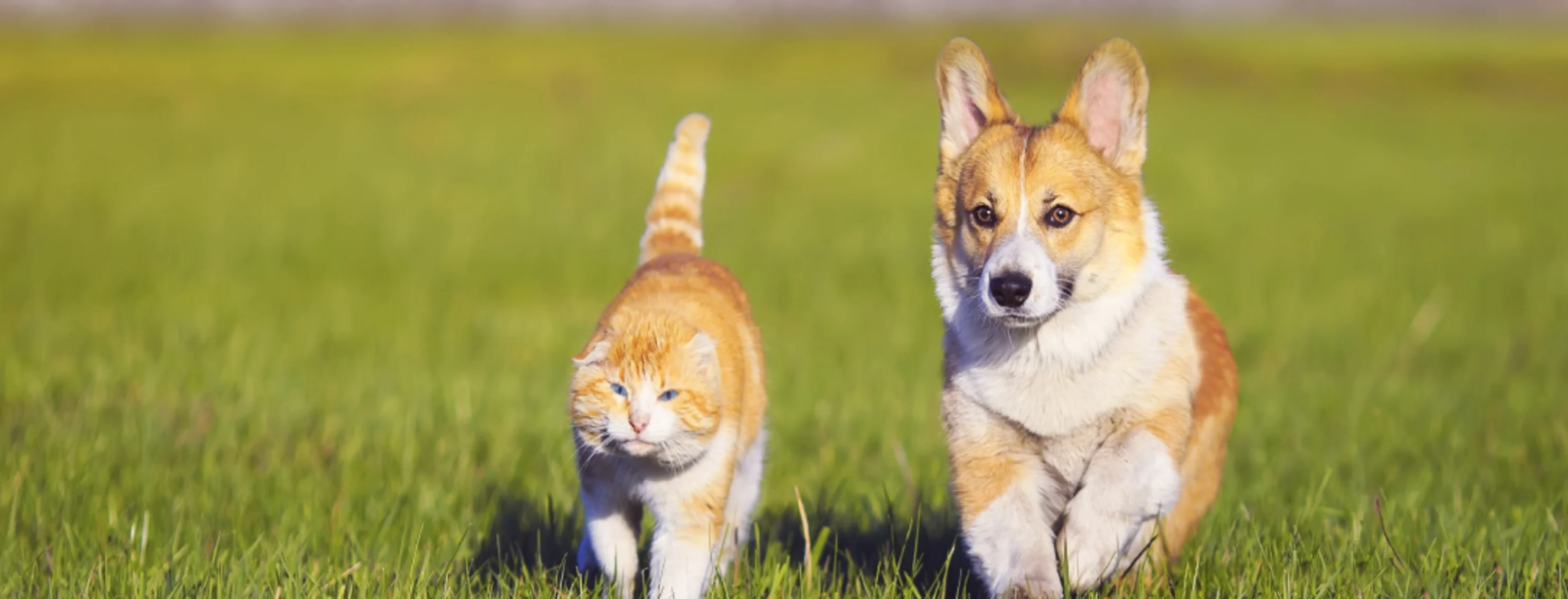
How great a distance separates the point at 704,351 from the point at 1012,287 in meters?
0.94

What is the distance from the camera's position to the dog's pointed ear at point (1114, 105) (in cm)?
441

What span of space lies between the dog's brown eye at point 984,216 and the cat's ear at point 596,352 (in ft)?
3.78

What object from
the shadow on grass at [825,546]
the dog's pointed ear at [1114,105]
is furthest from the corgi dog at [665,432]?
the dog's pointed ear at [1114,105]

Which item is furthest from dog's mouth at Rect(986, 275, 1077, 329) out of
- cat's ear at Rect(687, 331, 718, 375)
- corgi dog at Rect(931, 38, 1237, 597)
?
cat's ear at Rect(687, 331, 718, 375)

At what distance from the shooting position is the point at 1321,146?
20.2m

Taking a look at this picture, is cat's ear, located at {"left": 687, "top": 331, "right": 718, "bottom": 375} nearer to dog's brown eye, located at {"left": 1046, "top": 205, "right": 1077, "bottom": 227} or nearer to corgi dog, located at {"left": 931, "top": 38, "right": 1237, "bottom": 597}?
corgi dog, located at {"left": 931, "top": 38, "right": 1237, "bottom": 597}

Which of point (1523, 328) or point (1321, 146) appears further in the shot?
point (1321, 146)

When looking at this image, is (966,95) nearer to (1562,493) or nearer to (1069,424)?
(1069,424)

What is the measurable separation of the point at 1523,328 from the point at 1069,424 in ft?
24.4

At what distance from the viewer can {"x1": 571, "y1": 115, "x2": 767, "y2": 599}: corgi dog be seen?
4230 mm

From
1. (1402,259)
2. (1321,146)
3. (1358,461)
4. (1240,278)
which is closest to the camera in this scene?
(1358,461)

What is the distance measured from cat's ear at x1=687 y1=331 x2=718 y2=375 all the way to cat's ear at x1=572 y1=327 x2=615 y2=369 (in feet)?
0.79

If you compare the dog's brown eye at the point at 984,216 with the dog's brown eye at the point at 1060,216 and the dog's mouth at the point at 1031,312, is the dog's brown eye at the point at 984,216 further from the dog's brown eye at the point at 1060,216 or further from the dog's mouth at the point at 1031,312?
the dog's mouth at the point at 1031,312

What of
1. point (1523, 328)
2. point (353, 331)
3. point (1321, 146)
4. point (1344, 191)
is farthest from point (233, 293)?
point (1321, 146)
